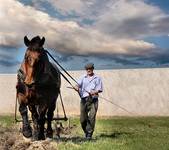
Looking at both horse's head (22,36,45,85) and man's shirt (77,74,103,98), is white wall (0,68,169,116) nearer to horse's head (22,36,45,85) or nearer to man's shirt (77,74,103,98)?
man's shirt (77,74,103,98)

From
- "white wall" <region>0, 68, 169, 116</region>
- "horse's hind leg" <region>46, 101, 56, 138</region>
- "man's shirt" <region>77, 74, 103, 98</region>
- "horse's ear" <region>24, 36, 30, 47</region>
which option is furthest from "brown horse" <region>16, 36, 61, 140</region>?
"white wall" <region>0, 68, 169, 116</region>

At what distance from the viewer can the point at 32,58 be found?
1178cm

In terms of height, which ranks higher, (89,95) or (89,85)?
(89,85)

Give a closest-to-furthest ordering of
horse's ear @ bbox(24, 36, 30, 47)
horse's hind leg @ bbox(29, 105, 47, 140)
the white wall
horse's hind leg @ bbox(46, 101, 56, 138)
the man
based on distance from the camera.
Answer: horse's ear @ bbox(24, 36, 30, 47), horse's hind leg @ bbox(29, 105, 47, 140), horse's hind leg @ bbox(46, 101, 56, 138), the man, the white wall

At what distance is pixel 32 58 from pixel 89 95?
3883mm

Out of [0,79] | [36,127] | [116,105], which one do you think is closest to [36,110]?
[36,127]

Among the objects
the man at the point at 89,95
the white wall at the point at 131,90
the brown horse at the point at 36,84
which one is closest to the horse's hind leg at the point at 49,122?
the brown horse at the point at 36,84

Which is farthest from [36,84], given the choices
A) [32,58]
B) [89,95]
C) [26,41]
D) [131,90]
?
[131,90]

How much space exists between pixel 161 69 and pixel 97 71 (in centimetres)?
348

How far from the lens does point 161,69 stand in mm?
31531

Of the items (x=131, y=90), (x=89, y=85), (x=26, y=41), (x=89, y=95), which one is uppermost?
(x=131, y=90)

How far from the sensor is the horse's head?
11742 millimetres

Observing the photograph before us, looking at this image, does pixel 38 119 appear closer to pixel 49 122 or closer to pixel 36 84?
pixel 36 84

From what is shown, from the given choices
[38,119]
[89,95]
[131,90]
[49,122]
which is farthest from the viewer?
[131,90]
